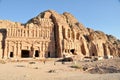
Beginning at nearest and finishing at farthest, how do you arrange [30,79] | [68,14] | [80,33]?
1. [30,79]
2. [80,33]
3. [68,14]

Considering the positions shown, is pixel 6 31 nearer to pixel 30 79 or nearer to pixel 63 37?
pixel 63 37

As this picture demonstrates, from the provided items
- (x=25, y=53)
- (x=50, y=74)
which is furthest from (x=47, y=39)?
(x=50, y=74)

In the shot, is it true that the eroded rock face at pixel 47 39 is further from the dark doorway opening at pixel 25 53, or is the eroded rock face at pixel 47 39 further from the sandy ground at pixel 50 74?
the sandy ground at pixel 50 74

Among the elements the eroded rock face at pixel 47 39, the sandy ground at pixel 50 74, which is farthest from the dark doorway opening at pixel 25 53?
the sandy ground at pixel 50 74

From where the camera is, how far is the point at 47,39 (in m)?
54.9

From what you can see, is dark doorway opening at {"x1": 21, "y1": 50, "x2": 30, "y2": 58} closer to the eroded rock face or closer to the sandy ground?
the eroded rock face

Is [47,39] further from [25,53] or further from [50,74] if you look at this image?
[50,74]

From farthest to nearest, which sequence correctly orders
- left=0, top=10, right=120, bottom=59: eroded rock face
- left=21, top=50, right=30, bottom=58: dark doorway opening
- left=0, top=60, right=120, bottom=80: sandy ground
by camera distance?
left=21, top=50, right=30, bottom=58: dark doorway opening < left=0, top=10, right=120, bottom=59: eroded rock face < left=0, top=60, right=120, bottom=80: sandy ground

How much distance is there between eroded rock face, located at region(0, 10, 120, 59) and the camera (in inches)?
2062

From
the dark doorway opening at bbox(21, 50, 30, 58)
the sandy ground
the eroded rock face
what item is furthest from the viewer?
the dark doorway opening at bbox(21, 50, 30, 58)

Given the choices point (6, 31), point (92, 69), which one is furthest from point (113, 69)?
point (6, 31)

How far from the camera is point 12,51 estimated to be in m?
52.2

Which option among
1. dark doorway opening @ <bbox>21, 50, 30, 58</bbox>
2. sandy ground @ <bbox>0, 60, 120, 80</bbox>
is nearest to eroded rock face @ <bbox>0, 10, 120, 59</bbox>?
dark doorway opening @ <bbox>21, 50, 30, 58</bbox>

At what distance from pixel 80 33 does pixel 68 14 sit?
30.9 feet
